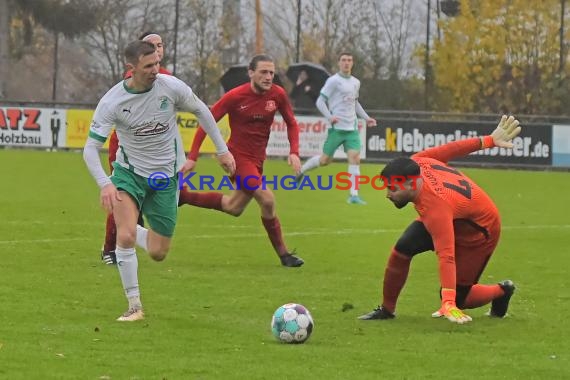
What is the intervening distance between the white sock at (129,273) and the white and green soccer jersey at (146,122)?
623 millimetres

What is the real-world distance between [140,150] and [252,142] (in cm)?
313

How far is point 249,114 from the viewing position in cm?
1141

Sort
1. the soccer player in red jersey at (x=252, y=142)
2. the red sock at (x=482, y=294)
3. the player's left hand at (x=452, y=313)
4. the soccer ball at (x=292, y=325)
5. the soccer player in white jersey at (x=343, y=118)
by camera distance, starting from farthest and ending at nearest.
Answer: the soccer player in white jersey at (x=343, y=118), the soccer player in red jersey at (x=252, y=142), the red sock at (x=482, y=294), the player's left hand at (x=452, y=313), the soccer ball at (x=292, y=325)

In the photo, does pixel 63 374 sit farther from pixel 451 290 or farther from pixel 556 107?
pixel 556 107

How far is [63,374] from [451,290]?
2644mm

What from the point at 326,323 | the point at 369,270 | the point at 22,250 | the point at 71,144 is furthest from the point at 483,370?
the point at 71,144

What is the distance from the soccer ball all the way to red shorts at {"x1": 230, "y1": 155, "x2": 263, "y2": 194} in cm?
421

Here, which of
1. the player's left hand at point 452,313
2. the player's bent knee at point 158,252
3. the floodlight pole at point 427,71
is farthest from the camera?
the floodlight pole at point 427,71

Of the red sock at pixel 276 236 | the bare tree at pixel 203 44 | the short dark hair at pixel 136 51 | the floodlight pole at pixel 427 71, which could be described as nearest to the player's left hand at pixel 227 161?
the short dark hair at pixel 136 51

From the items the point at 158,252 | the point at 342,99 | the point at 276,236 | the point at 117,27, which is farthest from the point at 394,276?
→ the point at 117,27

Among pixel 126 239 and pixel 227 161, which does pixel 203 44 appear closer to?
pixel 227 161

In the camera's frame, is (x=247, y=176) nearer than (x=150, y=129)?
No

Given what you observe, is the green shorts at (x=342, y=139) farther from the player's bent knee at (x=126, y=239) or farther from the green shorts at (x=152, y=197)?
the player's bent knee at (x=126, y=239)

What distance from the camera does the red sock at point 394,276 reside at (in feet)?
26.3
